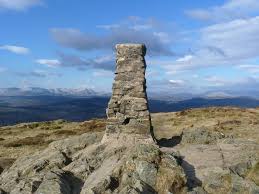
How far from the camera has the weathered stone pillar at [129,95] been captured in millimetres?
35531

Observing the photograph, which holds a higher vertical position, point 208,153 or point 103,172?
point 208,153

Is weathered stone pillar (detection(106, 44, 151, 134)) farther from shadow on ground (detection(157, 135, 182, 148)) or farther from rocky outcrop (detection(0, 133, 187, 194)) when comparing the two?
shadow on ground (detection(157, 135, 182, 148))

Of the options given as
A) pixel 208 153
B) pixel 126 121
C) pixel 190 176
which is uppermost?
pixel 126 121

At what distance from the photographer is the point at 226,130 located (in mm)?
63031

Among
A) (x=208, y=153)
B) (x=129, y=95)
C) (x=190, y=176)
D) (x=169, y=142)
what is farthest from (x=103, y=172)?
(x=169, y=142)

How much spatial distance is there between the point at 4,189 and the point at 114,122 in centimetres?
988

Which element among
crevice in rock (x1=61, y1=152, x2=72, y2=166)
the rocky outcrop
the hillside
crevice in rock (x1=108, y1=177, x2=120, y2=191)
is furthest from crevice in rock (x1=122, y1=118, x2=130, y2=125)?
crevice in rock (x1=108, y1=177, x2=120, y2=191)

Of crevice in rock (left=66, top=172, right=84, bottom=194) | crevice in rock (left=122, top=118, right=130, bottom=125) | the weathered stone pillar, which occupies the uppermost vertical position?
the weathered stone pillar

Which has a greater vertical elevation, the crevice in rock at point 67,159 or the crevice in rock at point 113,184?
the crevice in rock at point 67,159

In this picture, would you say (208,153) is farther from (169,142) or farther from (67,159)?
(67,159)

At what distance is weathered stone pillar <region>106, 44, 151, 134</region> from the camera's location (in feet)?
117

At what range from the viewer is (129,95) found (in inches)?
1422

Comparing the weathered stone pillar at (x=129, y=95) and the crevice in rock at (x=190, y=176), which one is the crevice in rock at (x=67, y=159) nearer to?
the weathered stone pillar at (x=129, y=95)

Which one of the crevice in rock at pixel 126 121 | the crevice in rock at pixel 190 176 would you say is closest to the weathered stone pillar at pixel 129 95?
the crevice in rock at pixel 126 121
